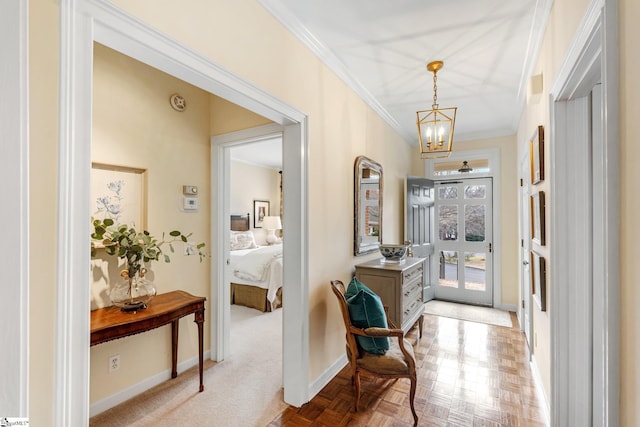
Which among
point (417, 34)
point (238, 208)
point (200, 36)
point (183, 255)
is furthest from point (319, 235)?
point (238, 208)

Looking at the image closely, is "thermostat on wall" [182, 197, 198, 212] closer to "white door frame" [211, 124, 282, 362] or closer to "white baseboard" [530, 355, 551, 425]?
"white door frame" [211, 124, 282, 362]

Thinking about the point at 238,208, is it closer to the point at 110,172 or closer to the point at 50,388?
the point at 110,172

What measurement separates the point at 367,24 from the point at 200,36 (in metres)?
1.20

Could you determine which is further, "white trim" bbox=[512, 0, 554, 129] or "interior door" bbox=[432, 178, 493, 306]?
"interior door" bbox=[432, 178, 493, 306]

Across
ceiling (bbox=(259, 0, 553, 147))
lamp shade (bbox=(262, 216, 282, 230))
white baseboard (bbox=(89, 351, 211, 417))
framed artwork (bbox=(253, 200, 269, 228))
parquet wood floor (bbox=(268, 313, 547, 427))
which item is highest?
ceiling (bbox=(259, 0, 553, 147))

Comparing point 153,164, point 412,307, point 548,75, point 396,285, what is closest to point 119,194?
point 153,164

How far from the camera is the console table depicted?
71.2 inches

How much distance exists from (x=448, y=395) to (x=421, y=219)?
2751 millimetres

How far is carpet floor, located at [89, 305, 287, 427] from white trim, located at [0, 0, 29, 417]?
1.42 meters

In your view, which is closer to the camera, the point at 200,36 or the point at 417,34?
the point at 200,36

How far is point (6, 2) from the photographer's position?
0.83 metres

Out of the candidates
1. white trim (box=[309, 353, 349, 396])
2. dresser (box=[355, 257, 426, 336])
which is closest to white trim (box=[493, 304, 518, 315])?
dresser (box=[355, 257, 426, 336])

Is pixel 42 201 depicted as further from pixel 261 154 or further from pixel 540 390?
pixel 261 154

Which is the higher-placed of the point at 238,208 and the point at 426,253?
the point at 238,208
